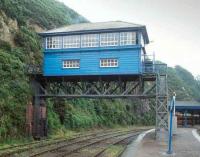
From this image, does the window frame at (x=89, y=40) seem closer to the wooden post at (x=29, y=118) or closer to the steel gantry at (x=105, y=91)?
the steel gantry at (x=105, y=91)

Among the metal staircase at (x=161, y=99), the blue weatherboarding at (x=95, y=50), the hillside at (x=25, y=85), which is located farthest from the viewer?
the metal staircase at (x=161, y=99)

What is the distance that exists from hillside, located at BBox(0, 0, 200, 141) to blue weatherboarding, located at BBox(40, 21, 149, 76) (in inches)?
118

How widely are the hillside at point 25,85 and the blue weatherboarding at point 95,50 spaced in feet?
9.84

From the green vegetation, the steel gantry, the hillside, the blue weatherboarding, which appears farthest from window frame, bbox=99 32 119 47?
the green vegetation

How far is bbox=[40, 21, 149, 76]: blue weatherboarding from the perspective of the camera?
30.0 meters

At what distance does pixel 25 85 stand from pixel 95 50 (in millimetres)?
6430

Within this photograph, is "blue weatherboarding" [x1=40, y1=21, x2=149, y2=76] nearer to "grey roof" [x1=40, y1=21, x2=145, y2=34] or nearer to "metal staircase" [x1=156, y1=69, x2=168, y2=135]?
"grey roof" [x1=40, y1=21, x2=145, y2=34]

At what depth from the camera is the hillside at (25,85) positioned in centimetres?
2709

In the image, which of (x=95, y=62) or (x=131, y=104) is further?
(x=131, y=104)

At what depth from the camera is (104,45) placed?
30797 mm

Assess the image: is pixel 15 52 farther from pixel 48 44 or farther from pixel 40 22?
pixel 40 22

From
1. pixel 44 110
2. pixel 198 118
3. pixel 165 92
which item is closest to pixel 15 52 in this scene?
pixel 44 110

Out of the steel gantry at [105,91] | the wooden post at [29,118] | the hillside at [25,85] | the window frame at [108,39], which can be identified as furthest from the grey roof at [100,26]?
the wooden post at [29,118]

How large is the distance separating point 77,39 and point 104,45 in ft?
8.42
